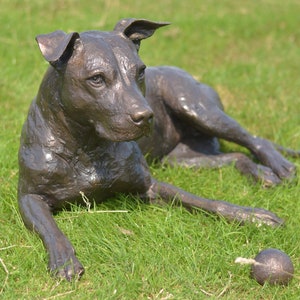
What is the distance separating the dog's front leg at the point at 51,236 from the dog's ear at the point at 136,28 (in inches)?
42.7

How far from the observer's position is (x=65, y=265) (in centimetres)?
324

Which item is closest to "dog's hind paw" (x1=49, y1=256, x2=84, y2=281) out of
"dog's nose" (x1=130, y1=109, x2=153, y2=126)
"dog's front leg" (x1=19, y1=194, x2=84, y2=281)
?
"dog's front leg" (x1=19, y1=194, x2=84, y2=281)

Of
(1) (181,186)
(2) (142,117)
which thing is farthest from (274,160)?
(2) (142,117)

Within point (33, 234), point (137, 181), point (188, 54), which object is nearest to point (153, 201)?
point (137, 181)

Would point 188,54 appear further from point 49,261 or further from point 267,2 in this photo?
point 49,261

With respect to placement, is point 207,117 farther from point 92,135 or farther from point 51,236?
point 51,236

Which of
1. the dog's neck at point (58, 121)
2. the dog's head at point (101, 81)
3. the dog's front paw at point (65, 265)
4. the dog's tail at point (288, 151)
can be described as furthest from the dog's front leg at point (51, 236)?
the dog's tail at point (288, 151)

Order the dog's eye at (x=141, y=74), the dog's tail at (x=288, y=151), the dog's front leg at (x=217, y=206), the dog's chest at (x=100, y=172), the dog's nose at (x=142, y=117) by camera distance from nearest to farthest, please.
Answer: the dog's nose at (x=142, y=117), the dog's eye at (x=141, y=74), the dog's chest at (x=100, y=172), the dog's front leg at (x=217, y=206), the dog's tail at (x=288, y=151)

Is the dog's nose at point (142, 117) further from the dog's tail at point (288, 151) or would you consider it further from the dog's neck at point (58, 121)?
the dog's tail at point (288, 151)

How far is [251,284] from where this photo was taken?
3.29m

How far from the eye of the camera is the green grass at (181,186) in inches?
128

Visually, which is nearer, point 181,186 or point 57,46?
point 57,46

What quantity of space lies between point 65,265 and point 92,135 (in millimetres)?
788

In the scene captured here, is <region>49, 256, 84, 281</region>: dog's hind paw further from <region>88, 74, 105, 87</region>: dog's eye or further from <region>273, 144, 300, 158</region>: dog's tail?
<region>273, 144, 300, 158</region>: dog's tail
